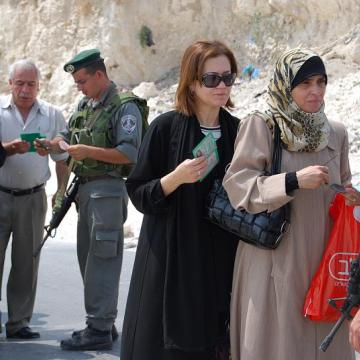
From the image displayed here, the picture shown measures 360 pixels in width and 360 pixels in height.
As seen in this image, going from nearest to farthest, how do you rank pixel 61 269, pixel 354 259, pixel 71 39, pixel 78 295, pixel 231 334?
pixel 354 259 < pixel 231 334 < pixel 78 295 < pixel 61 269 < pixel 71 39

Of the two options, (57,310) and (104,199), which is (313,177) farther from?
(57,310)

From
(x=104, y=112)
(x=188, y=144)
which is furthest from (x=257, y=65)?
(x=188, y=144)

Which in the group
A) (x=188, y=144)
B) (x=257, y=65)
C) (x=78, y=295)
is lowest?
(x=78, y=295)

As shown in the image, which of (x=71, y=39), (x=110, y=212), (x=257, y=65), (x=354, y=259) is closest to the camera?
(x=354, y=259)

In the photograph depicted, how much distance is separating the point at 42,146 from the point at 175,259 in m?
2.28

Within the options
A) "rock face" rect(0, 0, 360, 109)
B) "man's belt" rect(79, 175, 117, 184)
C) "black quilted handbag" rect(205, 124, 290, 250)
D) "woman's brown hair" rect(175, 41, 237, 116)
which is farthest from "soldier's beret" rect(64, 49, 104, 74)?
"rock face" rect(0, 0, 360, 109)

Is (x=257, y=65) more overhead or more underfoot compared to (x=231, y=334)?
more overhead

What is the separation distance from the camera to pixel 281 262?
12.2 ft

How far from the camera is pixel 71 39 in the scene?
24.2 meters

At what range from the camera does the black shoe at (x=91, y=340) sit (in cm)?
591

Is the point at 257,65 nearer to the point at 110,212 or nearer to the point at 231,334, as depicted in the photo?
the point at 110,212

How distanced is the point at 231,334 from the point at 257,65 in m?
18.2

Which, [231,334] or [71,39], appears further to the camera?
[71,39]

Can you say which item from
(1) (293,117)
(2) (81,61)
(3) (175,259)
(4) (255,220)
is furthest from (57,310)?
(1) (293,117)
